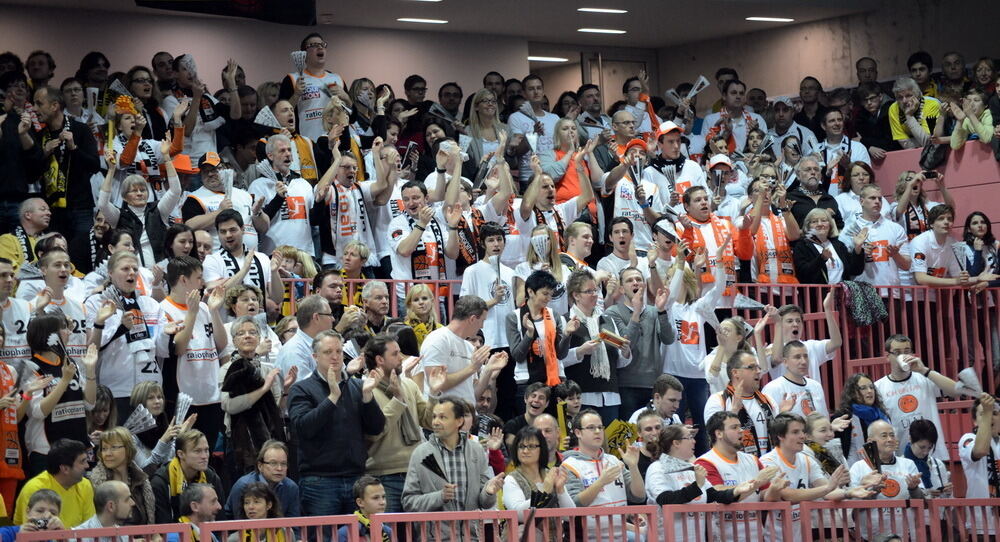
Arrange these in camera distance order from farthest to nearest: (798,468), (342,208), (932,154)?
(932,154), (342,208), (798,468)

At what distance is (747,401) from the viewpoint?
11414mm

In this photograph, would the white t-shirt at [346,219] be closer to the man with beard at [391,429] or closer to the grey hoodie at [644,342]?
the grey hoodie at [644,342]

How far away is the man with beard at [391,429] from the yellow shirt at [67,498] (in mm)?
1726

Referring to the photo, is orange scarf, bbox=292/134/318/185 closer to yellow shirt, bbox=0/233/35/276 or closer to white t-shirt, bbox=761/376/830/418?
yellow shirt, bbox=0/233/35/276

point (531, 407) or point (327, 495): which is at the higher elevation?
point (531, 407)

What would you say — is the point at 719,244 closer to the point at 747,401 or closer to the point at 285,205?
the point at 747,401

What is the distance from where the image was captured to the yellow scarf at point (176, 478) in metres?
9.22

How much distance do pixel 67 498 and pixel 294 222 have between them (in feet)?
16.4

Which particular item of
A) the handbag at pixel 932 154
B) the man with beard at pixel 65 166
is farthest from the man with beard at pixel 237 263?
the handbag at pixel 932 154

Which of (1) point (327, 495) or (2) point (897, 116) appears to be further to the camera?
(2) point (897, 116)

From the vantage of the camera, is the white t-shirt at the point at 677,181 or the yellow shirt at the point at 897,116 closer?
the white t-shirt at the point at 677,181

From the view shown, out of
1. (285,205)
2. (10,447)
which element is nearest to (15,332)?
(10,447)

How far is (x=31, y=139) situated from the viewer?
13.3m

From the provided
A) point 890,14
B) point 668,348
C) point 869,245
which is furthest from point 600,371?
point 890,14
